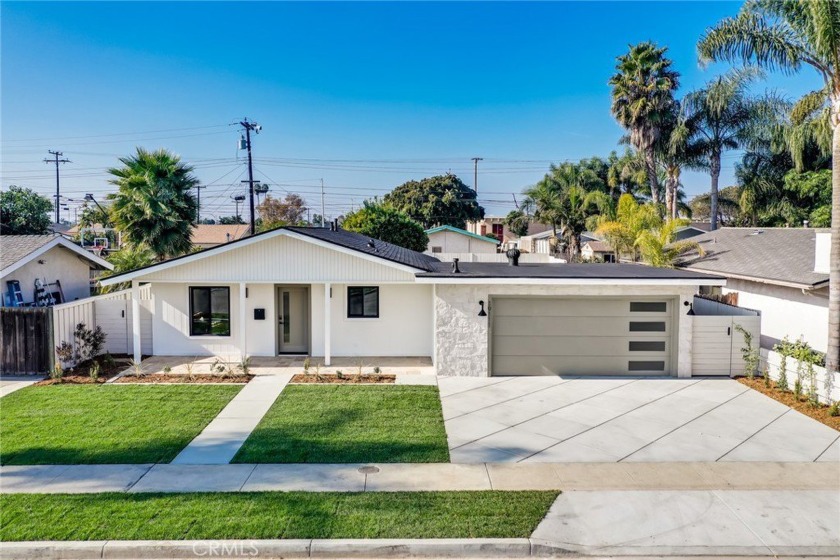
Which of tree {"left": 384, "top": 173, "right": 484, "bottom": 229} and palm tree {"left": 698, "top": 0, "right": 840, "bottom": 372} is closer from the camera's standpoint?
palm tree {"left": 698, "top": 0, "right": 840, "bottom": 372}

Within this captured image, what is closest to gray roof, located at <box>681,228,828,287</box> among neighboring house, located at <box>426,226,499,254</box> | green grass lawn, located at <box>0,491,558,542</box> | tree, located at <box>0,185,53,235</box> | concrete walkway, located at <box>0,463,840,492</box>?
concrete walkway, located at <box>0,463,840,492</box>

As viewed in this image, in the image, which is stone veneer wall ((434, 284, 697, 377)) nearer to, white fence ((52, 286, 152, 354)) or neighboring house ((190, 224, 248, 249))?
white fence ((52, 286, 152, 354))

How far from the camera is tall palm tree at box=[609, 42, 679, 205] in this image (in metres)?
31.2

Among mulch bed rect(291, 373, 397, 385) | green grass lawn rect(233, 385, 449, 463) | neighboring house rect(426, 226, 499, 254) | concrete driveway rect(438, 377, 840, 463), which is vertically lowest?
concrete driveway rect(438, 377, 840, 463)

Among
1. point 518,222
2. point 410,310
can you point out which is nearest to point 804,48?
point 410,310

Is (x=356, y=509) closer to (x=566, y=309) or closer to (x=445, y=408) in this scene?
(x=445, y=408)

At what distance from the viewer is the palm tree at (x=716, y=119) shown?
1238 inches

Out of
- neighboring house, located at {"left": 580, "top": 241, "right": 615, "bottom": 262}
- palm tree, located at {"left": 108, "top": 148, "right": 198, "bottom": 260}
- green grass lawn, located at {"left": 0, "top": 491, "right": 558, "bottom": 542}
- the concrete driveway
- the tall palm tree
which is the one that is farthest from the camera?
neighboring house, located at {"left": 580, "top": 241, "right": 615, "bottom": 262}

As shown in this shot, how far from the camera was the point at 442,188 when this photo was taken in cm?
7062

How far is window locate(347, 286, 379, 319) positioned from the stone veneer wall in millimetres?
2624

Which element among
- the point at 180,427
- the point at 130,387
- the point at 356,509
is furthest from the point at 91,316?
the point at 356,509

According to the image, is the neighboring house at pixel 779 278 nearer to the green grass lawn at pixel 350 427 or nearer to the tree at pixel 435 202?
the green grass lawn at pixel 350 427

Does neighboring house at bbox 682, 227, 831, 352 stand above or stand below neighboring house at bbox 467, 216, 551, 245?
below

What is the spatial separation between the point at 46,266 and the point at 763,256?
22.0 metres
